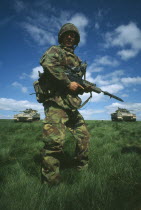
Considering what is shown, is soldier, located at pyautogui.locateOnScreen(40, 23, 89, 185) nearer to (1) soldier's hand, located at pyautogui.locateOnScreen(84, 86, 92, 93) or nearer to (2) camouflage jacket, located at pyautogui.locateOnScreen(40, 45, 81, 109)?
(2) camouflage jacket, located at pyautogui.locateOnScreen(40, 45, 81, 109)

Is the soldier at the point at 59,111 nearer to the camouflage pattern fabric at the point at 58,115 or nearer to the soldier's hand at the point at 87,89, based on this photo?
the camouflage pattern fabric at the point at 58,115

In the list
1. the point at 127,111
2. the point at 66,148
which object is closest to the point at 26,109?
the point at 127,111

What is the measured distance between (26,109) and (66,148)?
87.3ft

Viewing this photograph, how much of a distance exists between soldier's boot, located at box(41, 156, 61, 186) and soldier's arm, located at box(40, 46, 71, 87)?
4.32 feet

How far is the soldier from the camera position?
107 inches

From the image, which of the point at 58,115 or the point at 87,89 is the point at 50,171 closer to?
the point at 58,115

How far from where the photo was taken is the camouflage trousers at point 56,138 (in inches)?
104

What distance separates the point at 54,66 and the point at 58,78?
0.77ft

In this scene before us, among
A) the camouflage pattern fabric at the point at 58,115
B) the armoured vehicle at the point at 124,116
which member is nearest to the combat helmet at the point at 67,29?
the camouflage pattern fabric at the point at 58,115

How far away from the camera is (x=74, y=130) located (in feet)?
11.5

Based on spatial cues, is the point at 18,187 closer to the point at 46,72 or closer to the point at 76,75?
the point at 46,72

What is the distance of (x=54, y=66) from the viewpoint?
3133mm

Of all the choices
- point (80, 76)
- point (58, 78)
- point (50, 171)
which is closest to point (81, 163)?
point (50, 171)

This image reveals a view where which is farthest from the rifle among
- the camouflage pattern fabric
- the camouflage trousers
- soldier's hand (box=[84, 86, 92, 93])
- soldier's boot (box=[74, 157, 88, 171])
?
soldier's boot (box=[74, 157, 88, 171])
